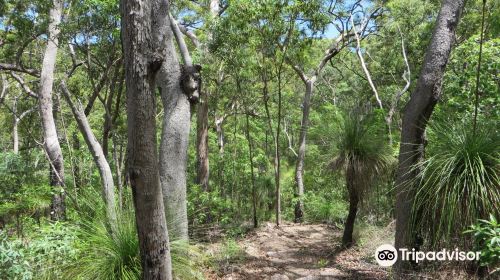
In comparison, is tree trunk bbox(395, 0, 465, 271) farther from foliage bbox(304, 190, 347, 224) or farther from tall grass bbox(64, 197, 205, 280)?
foliage bbox(304, 190, 347, 224)

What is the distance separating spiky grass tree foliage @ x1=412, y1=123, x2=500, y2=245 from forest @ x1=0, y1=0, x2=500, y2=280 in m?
0.02

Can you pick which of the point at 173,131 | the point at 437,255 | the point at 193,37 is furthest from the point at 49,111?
the point at 437,255

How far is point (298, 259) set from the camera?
274 inches

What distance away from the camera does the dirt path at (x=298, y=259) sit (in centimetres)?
549

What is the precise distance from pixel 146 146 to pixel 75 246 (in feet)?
5.30

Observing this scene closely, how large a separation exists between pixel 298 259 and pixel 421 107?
14.0 feet

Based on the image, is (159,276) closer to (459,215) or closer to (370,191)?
(459,215)

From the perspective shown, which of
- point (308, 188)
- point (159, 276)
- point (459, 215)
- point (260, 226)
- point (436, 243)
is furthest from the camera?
point (308, 188)

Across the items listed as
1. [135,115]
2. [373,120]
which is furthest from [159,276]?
[373,120]

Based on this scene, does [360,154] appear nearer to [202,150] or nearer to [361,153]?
[361,153]

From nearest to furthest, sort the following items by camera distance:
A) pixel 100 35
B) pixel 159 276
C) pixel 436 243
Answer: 1. pixel 159 276
2. pixel 436 243
3. pixel 100 35

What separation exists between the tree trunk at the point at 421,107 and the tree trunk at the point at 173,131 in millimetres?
2428

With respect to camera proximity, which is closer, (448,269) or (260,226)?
(448,269)

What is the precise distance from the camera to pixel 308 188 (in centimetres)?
1816
